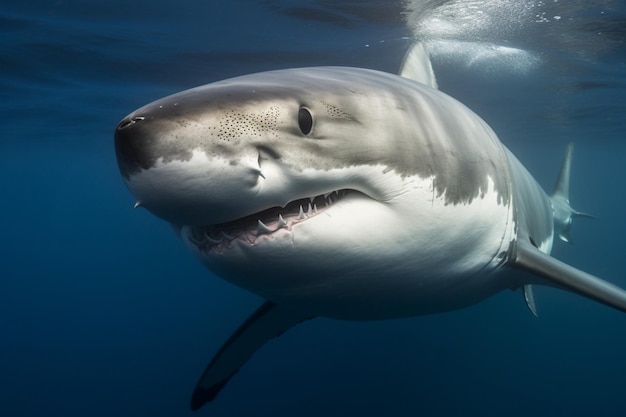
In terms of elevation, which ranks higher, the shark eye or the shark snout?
the shark snout

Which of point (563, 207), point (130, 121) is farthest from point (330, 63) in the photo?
point (130, 121)

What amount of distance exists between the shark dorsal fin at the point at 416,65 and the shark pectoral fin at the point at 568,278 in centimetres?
238

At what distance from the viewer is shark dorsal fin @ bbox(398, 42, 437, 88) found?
17.4 feet

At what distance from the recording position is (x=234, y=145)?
162 cm

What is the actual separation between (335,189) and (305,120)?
0.31m

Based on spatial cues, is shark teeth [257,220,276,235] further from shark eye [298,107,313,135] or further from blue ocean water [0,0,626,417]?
blue ocean water [0,0,626,417]

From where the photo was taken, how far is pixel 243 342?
5.09 m

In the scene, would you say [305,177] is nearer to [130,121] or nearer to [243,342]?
[130,121]

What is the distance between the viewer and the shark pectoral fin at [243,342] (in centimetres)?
484

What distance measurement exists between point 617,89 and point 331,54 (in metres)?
10.5

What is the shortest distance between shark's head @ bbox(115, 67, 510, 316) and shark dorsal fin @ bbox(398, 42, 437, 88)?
94.7 inches

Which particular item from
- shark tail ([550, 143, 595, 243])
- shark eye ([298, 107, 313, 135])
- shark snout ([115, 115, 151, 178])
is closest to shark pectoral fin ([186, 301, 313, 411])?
shark eye ([298, 107, 313, 135])

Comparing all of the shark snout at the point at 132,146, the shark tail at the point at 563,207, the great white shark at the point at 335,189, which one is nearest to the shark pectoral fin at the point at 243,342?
the great white shark at the point at 335,189

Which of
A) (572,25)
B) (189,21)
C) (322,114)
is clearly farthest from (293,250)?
(572,25)
